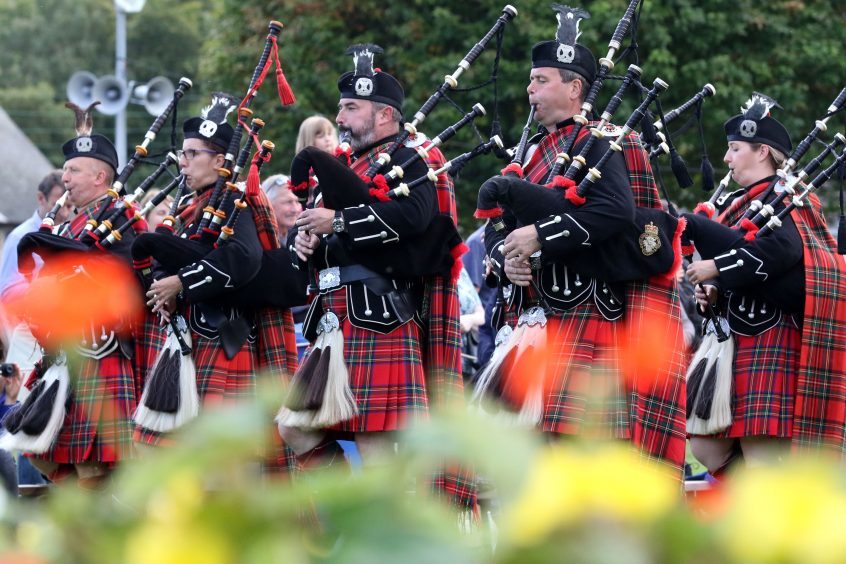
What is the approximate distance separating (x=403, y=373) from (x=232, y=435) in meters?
4.12

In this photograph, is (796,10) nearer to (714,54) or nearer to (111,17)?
(714,54)

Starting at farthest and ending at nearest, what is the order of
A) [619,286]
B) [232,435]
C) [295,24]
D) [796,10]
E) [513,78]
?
[295,24], [796,10], [513,78], [619,286], [232,435]

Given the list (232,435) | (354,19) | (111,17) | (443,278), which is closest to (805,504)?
(232,435)

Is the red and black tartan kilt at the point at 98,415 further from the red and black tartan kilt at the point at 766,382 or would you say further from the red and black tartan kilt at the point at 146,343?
the red and black tartan kilt at the point at 766,382

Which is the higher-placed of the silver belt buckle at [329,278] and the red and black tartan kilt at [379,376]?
the silver belt buckle at [329,278]

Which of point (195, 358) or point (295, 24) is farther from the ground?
point (295, 24)

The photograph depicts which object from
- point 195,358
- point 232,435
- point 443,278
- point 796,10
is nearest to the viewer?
point 232,435

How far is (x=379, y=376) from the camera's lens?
193 inches

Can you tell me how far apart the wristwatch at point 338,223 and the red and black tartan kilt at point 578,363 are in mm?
791

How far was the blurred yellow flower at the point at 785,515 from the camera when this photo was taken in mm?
822

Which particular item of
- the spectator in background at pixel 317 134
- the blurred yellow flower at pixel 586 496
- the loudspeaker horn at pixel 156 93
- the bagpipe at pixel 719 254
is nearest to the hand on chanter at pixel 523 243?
the bagpipe at pixel 719 254

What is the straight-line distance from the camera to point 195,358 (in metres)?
5.45

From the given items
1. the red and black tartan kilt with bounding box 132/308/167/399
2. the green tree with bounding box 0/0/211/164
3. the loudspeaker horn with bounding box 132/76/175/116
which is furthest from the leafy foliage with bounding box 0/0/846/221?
the green tree with bounding box 0/0/211/164

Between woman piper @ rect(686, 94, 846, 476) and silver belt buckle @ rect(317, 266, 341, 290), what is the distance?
1.29 metres
